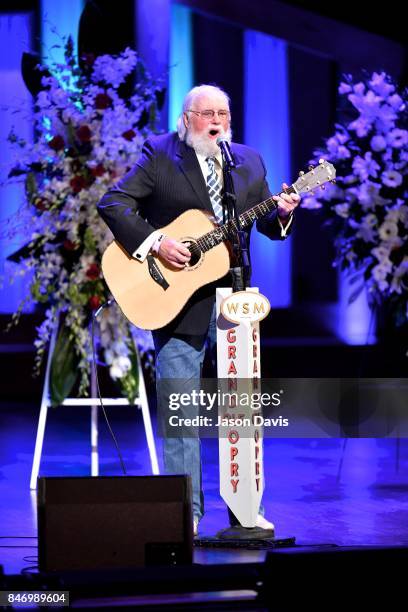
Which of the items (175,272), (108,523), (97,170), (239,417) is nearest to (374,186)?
(97,170)

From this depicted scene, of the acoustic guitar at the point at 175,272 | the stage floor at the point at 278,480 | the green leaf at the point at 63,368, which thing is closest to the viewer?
the acoustic guitar at the point at 175,272

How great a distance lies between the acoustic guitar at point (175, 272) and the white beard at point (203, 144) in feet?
0.73

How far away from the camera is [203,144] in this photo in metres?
3.90

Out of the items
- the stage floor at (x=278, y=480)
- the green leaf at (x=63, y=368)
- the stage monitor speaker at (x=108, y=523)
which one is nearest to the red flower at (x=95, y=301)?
the green leaf at (x=63, y=368)

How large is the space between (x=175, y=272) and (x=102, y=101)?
1392 millimetres

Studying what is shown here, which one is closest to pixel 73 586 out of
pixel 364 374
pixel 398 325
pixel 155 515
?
pixel 155 515

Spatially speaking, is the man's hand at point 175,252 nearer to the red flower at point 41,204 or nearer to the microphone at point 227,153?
the microphone at point 227,153

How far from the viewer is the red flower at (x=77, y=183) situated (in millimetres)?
4914

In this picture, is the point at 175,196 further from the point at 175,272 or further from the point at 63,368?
the point at 63,368

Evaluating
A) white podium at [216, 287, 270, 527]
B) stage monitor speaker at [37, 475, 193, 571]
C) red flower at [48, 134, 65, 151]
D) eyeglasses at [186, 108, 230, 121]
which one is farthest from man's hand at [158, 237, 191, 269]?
red flower at [48, 134, 65, 151]

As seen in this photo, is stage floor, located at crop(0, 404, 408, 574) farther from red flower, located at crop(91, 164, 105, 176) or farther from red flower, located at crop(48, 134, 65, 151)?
red flower, located at crop(48, 134, 65, 151)

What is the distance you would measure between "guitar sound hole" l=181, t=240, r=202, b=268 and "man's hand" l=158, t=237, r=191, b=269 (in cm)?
3

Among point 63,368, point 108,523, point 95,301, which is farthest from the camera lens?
point 63,368

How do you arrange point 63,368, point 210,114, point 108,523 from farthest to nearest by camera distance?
point 63,368
point 210,114
point 108,523
